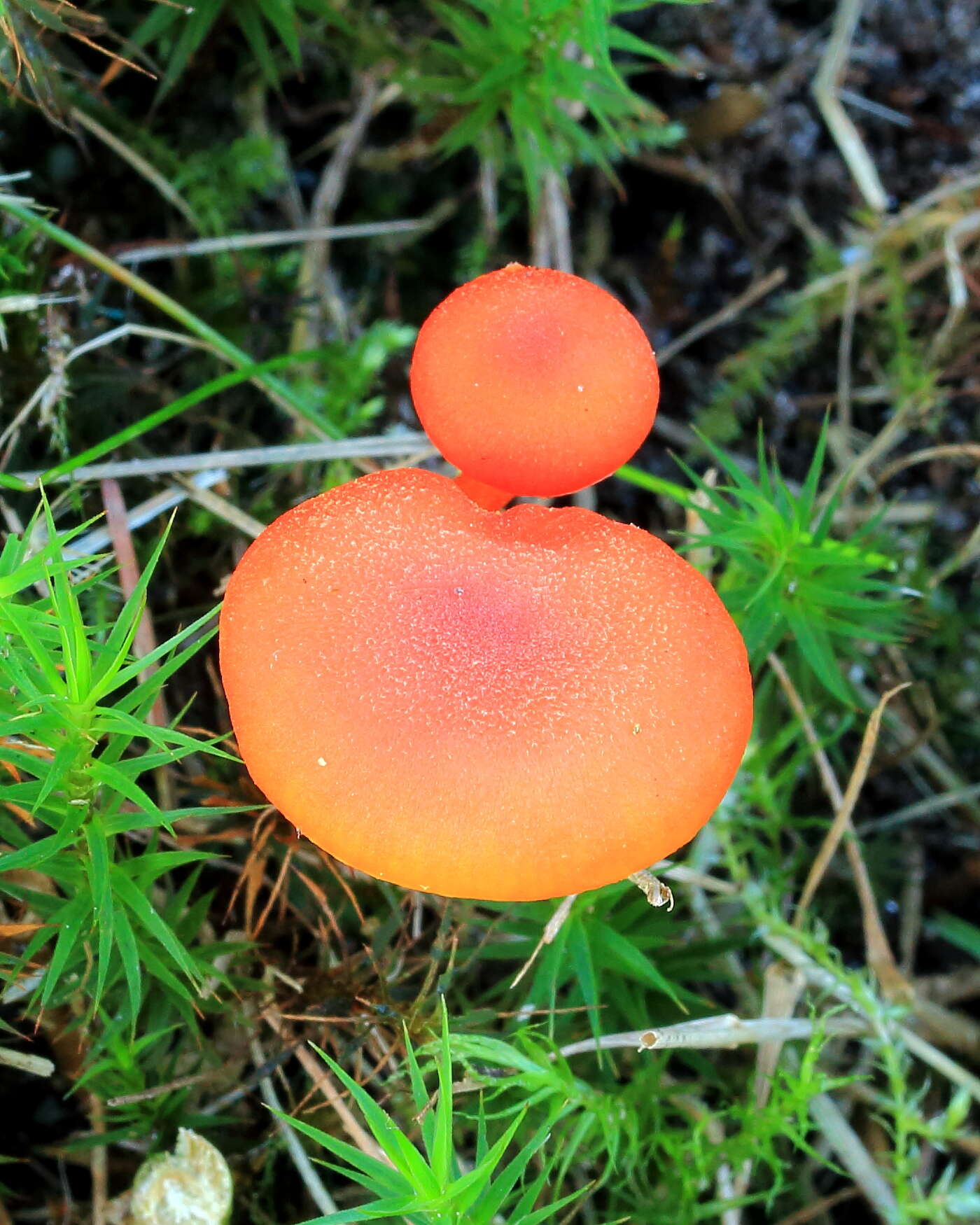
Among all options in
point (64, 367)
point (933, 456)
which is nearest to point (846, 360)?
point (933, 456)

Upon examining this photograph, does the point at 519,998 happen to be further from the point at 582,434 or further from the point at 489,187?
the point at 489,187

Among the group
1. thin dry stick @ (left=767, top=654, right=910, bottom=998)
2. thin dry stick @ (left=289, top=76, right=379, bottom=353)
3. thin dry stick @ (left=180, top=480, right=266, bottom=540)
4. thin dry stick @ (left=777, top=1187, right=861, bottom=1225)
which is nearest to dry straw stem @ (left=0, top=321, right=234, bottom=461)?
thin dry stick @ (left=180, top=480, right=266, bottom=540)

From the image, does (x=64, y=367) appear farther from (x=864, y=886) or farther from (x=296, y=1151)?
(x=864, y=886)

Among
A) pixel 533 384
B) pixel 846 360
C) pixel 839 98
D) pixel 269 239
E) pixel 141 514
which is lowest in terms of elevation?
pixel 141 514

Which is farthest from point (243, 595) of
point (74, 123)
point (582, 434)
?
point (74, 123)

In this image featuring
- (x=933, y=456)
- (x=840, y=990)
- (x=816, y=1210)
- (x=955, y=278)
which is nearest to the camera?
(x=840, y=990)

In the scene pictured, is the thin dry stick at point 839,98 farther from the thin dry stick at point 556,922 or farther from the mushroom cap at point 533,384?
the thin dry stick at point 556,922

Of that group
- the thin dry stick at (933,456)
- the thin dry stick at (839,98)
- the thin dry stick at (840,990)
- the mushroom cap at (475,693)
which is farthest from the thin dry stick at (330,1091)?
the thin dry stick at (839,98)
